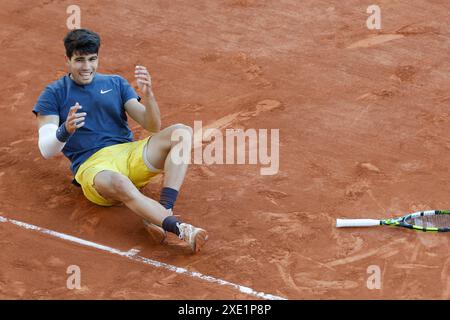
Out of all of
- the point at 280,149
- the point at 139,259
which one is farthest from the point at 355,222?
the point at 139,259

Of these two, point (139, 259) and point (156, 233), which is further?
point (156, 233)

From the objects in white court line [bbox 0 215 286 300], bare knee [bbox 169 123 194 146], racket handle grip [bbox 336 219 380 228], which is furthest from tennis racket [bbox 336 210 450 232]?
bare knee [bbox 169 123 194 146]

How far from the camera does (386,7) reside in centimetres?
1202

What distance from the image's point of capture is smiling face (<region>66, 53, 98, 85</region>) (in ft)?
26.6

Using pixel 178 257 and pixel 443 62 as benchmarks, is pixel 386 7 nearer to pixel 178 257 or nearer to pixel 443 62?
pixel 443 62

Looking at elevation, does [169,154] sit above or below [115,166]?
above

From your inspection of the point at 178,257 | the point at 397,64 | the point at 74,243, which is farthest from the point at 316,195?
the point at 397,64

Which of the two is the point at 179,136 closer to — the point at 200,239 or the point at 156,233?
the point at 156,233

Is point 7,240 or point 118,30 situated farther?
point 118,30

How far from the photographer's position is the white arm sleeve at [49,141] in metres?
7.88

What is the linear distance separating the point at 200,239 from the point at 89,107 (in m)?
1.52

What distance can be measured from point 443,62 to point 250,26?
2223 millimetres

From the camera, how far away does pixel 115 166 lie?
8.11 meters

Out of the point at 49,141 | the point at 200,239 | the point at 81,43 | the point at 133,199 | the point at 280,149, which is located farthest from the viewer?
the point at 280,149
